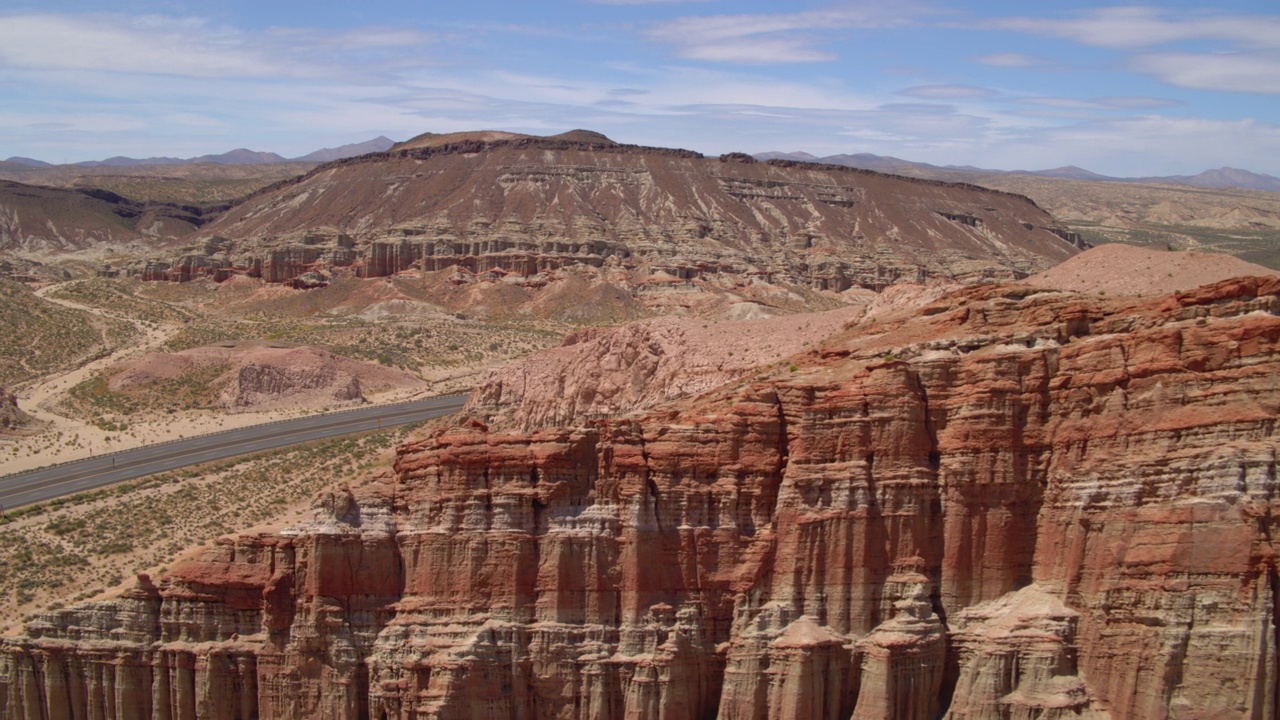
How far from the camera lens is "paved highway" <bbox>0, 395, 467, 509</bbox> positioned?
2785 inches

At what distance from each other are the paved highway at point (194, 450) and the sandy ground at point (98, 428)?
3203mm

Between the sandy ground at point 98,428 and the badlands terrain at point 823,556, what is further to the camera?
the sandy ground at point 98,428

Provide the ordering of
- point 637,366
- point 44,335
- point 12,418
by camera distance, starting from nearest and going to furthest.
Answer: point 637,366 < point 12,418 < point 44,335

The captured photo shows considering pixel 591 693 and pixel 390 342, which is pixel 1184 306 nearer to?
pixel 591 693

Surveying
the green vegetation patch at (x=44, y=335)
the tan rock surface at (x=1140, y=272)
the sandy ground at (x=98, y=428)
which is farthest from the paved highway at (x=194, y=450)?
the tan rock surface at (x=1140, y=272)

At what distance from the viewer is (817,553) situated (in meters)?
39.3

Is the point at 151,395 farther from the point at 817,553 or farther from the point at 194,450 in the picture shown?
the point at 817,553

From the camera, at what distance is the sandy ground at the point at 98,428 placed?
83000mm

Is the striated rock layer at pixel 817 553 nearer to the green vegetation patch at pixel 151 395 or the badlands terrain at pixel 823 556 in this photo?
the badlands terrain at pixel 823 556

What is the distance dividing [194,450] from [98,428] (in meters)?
16.1

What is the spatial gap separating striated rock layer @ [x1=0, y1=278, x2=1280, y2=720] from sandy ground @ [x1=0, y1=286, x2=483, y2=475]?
138 feet

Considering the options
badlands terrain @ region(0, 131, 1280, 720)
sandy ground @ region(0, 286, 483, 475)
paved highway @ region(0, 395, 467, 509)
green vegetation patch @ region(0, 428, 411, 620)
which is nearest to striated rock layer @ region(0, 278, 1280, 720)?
badlands terrain @ region(0, 131, 1280, 720)

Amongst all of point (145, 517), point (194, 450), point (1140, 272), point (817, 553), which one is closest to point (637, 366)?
point (1140, 272)

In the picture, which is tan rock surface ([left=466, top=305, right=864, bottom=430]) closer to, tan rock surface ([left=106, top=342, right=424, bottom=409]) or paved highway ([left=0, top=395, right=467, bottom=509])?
paved highway ([left=0, top=395, right=467, bottom=509])
